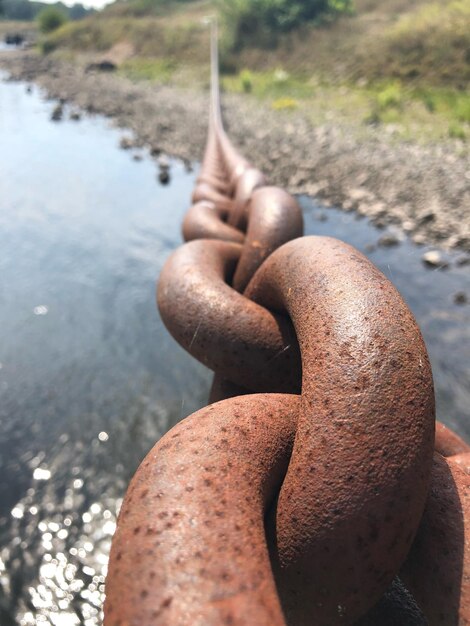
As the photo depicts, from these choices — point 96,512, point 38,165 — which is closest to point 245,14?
point 38,165

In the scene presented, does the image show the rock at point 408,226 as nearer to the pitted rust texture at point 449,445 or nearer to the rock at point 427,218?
the rock at point 427,218

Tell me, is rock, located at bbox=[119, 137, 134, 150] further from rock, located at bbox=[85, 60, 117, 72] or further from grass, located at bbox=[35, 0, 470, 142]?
rock, located at bbox=[85, 60, 117, 72]

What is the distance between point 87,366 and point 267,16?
20466 millimetres

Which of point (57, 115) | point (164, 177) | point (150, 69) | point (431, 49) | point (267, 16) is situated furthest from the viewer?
point (150, 69)

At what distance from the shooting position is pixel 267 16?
19.1 m

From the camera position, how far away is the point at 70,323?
12.4 feet

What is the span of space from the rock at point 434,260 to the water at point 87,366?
9 cm

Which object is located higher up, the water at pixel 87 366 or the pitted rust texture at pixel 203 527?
the pitted rust texture at pixel 203 527

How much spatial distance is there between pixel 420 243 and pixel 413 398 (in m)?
4.18

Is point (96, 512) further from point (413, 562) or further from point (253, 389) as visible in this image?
point (413, 562)

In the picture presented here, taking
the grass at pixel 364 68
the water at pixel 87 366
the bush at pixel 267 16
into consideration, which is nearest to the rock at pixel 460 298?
the water at pixel 87 366

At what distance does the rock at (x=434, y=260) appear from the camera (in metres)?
4.10

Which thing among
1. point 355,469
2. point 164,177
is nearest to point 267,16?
point 164,177

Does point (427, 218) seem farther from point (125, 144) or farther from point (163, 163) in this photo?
point (125, 144)
